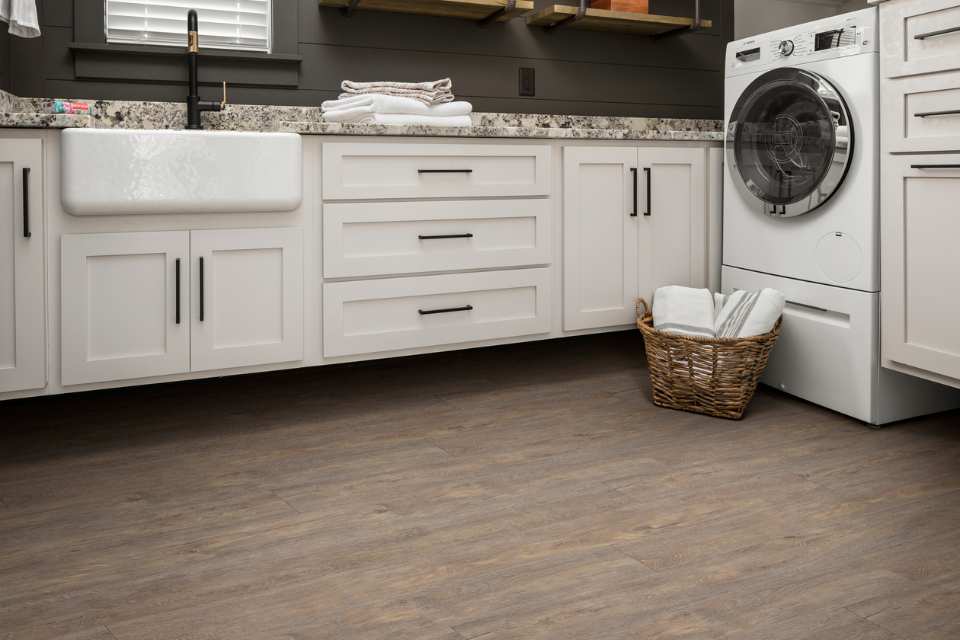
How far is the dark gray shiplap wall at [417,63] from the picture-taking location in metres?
Result: 2.61

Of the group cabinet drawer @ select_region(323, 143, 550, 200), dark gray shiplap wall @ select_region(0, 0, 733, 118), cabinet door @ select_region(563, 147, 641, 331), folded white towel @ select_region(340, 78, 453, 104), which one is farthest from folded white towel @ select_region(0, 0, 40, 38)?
cabinet door @ select_region(563, 147, 641, 331)

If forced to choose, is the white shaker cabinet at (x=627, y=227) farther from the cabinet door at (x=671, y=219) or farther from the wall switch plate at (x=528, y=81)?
the wall switch plate at (x=528, y=81)

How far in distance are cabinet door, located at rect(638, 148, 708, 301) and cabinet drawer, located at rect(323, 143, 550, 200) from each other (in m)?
0.41

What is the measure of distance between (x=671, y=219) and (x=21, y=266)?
194 cm

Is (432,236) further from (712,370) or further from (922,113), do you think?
(922,113)

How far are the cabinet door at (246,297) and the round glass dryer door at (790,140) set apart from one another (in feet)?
4.70

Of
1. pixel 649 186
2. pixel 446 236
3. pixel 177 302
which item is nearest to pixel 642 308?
pixel 649 186

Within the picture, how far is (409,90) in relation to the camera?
8.91 feet

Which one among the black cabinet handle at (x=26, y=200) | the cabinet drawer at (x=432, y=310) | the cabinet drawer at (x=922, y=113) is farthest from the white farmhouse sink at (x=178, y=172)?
the cabinet drawer at (x=922, y=113)

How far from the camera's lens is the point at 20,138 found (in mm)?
1927

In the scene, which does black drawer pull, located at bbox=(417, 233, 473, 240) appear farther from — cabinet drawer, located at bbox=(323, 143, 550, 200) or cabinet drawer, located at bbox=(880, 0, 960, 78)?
cabinet drawer, located at bbox=(880, 0, 960, 78)

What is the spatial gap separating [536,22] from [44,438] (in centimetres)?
224

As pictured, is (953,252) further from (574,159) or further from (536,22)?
(536,22)

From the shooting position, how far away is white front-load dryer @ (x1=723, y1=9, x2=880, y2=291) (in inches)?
90.3
